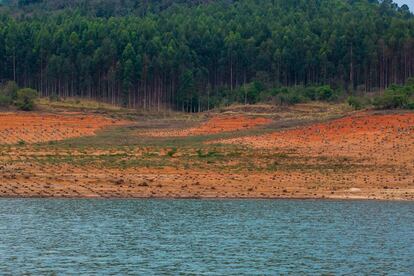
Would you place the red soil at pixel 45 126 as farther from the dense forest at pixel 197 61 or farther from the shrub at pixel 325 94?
the shrub at pixel 325 94

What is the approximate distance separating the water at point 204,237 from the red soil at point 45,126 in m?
38.1

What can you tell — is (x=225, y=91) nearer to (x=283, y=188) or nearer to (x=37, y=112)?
(x=37, y=112)

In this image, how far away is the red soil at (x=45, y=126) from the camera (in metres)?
87.2

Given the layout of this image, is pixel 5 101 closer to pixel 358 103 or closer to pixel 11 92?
pixel 11 92

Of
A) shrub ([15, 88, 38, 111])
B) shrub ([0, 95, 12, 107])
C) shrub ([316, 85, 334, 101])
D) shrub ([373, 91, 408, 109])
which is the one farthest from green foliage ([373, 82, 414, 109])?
shrub ([0, 95, 12, 107])

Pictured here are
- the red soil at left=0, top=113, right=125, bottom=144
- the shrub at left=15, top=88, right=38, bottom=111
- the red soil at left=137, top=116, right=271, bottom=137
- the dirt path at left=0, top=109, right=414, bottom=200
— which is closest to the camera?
the dirt path at left=0, top=109, right=414, bottom=200

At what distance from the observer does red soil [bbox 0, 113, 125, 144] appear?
8724 cm

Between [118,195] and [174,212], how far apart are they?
8.48 meters

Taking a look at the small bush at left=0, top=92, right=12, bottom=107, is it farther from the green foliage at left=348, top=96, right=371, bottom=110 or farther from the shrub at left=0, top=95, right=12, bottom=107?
the green foliage at left=348, top=96, right=371, bottom=110

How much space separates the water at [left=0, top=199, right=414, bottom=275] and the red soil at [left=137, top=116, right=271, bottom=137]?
142 feet

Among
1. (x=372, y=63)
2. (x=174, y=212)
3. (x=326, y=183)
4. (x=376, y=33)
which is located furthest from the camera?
(x=376, y=33)

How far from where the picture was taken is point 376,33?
522 feet

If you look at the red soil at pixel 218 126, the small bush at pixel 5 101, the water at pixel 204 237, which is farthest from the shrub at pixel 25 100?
the water at pixel 204 237

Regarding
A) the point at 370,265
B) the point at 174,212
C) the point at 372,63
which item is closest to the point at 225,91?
the point at 372,63
